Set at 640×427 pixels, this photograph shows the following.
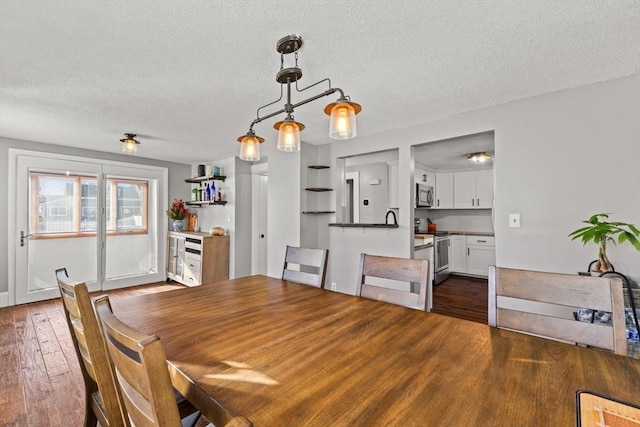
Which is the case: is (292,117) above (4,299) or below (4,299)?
above

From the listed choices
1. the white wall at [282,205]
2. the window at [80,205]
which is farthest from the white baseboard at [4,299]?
the white wall at [282,205]

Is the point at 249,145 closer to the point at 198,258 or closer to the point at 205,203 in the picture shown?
the point at 198,258

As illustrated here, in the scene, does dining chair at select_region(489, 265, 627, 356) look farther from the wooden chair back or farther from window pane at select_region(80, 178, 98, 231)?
window pane at select_region(80, 178, 98, 231)

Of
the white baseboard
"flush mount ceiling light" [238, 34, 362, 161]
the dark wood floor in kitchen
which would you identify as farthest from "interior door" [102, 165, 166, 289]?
the dark wood floor in kitchen

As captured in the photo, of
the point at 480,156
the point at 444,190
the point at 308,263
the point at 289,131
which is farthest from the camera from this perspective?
the point at 444,190

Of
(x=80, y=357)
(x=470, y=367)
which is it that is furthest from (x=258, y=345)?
(x=80, y=357)

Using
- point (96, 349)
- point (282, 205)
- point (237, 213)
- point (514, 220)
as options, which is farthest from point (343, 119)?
point (237, 213)

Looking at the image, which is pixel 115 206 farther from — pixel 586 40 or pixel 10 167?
pixel 586 40

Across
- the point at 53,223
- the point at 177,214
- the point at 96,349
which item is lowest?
the point at 96,349

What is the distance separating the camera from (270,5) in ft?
4.43

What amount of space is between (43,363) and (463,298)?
15.2 feet

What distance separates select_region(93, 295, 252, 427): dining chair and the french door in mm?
4795

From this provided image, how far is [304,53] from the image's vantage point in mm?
1736

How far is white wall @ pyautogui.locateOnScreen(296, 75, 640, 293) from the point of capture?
2072mm
